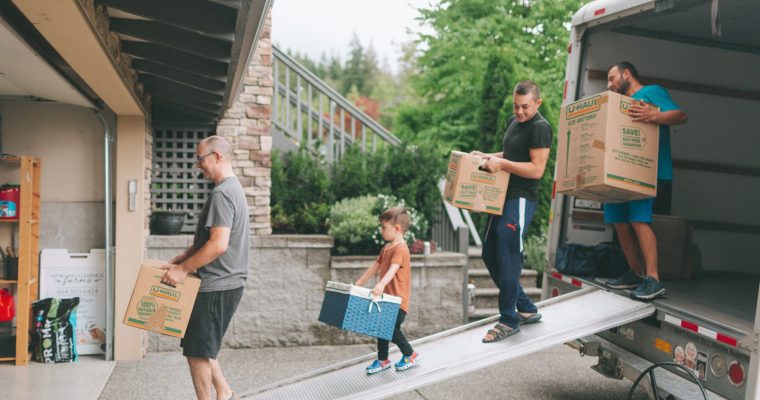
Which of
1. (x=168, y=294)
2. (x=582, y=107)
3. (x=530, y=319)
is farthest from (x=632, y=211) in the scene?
(x=168, y=294)

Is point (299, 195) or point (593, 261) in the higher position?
point (299, 195)

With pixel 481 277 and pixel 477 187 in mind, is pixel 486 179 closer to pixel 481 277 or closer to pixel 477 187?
pixel 477 187

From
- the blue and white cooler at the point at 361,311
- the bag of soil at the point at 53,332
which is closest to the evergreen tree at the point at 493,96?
the bag of soil at the point at 53,332

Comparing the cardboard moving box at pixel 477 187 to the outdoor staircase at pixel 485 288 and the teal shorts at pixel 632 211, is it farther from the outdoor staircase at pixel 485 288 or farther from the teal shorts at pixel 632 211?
the outdoor staircase at pixel 485 288

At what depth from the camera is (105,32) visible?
3676mm

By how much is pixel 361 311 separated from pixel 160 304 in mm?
1140

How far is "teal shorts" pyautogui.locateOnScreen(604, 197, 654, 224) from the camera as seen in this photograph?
4.38m

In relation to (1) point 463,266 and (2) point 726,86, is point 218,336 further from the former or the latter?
(2) point 726,86

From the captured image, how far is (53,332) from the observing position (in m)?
5.98

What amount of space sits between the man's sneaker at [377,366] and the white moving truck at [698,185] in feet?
4.78

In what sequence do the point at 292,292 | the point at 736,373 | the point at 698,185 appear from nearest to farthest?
the point at 736,373 < the point at 698,185 < the point at 292,292

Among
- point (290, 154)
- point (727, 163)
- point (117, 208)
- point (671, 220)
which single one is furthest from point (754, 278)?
point (117, 208)

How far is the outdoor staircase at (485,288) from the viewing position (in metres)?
7.75

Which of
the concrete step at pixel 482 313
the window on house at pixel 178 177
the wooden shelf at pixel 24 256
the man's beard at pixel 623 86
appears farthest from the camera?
the concrete step at pixel 482 313
